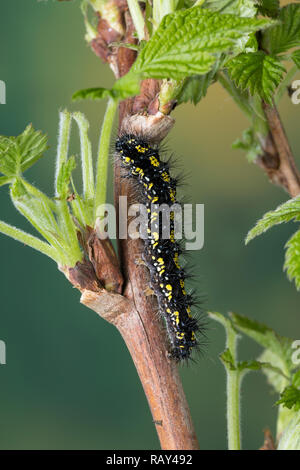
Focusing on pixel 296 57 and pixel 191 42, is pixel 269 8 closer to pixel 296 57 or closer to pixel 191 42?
pixel 296 57

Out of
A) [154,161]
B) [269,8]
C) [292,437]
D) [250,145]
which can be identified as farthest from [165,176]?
[292,437]

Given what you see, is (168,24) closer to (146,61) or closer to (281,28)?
(146,61)

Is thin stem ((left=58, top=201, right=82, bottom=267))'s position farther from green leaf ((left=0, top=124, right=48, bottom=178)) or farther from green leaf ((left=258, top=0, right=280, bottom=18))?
green leaf ((left=258, top=0, right=280, bottom=18))

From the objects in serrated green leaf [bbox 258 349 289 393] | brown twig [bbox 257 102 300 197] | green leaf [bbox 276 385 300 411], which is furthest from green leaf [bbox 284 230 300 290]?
serrated green leaf [bbox 258 349 289 393]

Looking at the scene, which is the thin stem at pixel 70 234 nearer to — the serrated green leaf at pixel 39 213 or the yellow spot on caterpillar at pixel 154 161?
the serrated green leaf at pixel 39 213

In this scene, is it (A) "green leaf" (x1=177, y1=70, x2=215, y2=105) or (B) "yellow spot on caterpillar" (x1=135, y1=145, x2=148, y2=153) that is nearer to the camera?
(A) "green leaf" (x1=177, y1=70, x2=215, y2=105)
